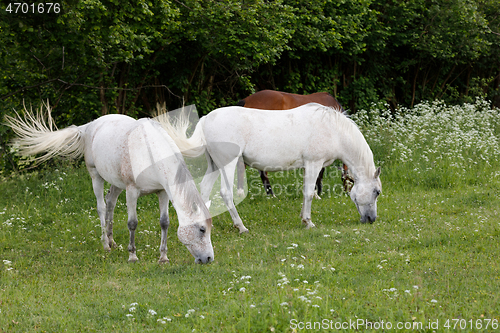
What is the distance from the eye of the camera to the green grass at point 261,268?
390cm

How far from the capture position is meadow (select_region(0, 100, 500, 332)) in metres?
3.85

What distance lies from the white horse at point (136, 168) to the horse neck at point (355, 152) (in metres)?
3.12

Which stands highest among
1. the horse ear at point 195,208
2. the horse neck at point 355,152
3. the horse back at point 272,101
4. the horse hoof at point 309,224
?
the horse back at point 272,101

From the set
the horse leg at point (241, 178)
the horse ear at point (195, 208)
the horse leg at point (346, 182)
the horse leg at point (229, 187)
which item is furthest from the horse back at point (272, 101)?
the horse ear at point (195, 208)

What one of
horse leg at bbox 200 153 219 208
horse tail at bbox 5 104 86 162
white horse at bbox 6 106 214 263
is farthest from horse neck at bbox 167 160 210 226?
horse tail at bbox 5 104 86 162

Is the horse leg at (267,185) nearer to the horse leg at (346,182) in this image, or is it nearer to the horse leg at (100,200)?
the horse leg at (346,182)

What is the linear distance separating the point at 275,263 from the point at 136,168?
6.93ft

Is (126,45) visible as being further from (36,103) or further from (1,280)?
(1,280)

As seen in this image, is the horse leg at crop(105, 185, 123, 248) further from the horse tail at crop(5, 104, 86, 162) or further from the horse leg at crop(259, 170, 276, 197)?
the horse leg at crop(259, 170, 276, 197)

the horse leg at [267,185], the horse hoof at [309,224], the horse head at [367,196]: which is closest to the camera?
the horse hoof at [309,224]

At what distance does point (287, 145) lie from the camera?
736cm

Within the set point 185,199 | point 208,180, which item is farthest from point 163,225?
point 208,180

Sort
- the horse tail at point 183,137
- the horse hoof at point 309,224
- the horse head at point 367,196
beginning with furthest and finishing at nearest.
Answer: the horse head at point 367,196 → the horse hoof at point 309,224 → the horse tail at point 183,137

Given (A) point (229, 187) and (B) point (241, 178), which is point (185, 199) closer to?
(A) point (229, 187)
